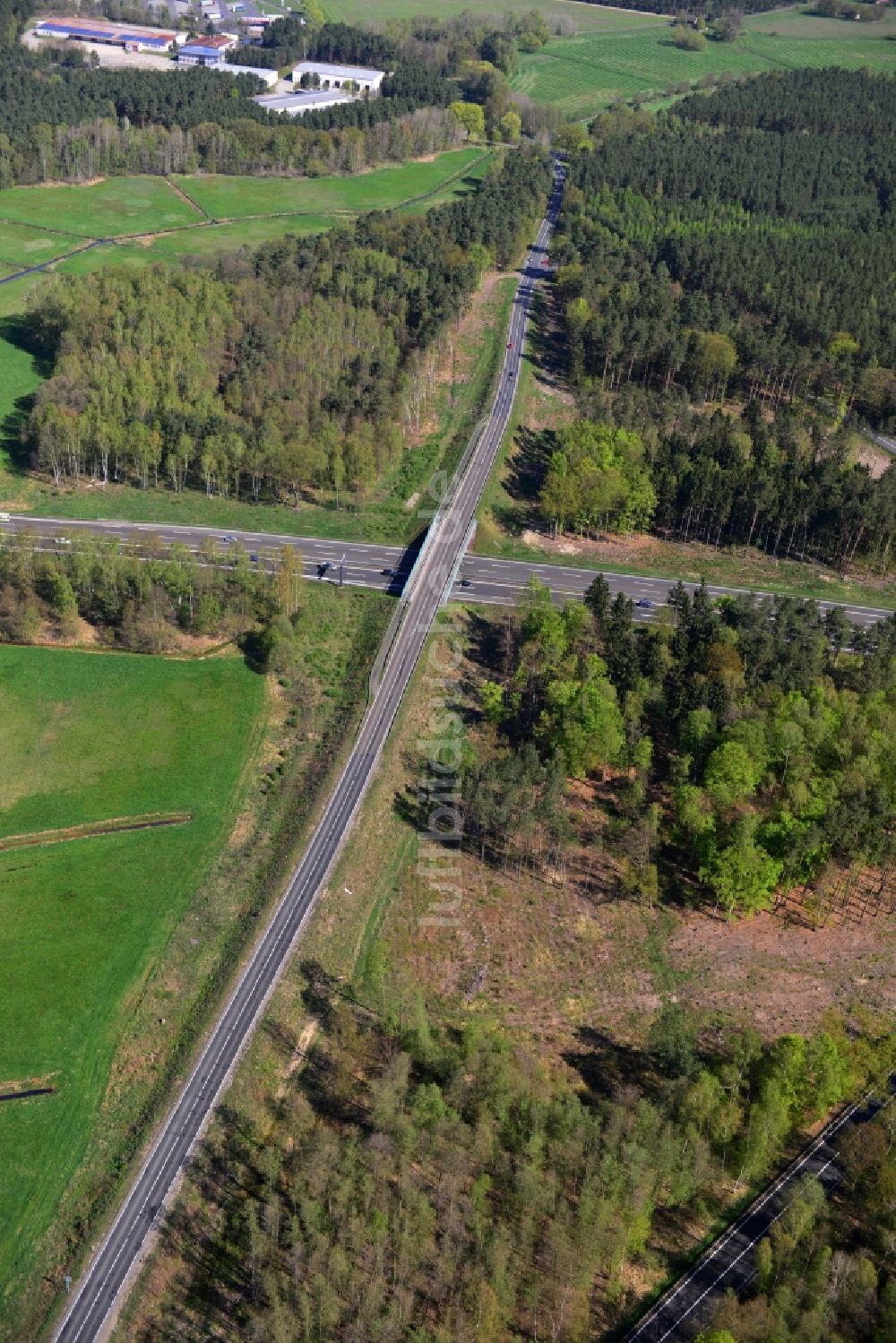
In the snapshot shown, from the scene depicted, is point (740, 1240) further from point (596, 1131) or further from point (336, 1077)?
point (336, 1077)

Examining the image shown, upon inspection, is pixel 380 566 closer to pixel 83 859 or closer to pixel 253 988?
pixel 83 859

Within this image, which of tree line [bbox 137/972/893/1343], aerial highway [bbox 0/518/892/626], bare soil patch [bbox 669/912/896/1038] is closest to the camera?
tree line [bbox 137/972/893/1343]

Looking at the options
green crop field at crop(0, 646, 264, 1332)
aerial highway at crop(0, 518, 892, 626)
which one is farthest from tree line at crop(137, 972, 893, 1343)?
aerial highway at crop(0, 518, 892, 626)

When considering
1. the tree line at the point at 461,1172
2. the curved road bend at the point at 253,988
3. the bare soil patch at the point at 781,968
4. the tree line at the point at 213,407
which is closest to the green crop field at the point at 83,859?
the curved road bend at the point at 253,988

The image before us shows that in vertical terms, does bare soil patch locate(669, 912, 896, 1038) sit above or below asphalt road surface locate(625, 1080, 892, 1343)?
above

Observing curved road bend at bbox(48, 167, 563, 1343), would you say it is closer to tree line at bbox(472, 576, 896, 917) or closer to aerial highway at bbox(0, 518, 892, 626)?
aerial highway at bbox(0, 518, 892, 626)

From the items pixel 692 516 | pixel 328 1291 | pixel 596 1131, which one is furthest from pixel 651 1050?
pixel 692 516

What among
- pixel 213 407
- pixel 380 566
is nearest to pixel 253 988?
pixel 380 566
